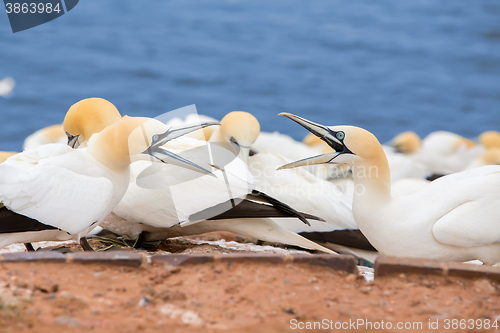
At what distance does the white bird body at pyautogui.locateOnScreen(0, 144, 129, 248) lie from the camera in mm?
3031

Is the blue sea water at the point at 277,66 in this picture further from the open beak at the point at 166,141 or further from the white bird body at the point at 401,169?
the open beak at the point at 166,141

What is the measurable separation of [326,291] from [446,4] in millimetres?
25990

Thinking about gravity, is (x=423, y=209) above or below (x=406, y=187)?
above

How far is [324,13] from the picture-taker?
84.1 feet

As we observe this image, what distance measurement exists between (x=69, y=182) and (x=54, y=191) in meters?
0.10

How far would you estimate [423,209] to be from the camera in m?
3.48

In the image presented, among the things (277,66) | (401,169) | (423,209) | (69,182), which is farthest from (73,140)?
(277,66)

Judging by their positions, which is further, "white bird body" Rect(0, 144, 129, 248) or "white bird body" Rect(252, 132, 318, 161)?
"white bird body" Rect(252, 132, 318, 161)

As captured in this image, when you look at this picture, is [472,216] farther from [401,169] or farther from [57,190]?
[401,169]

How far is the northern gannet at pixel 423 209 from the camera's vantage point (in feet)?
10.8

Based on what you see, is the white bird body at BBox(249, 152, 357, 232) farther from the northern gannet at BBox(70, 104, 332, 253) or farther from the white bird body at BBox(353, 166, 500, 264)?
the white bird body at BBox(353, 166, 500, 264)

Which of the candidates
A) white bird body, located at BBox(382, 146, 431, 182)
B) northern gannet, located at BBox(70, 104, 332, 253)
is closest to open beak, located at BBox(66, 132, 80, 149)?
northern gannet, located at BBox(70, 104, 332, 253)

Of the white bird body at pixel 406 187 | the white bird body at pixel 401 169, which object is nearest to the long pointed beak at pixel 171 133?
the white bird body at pixel 406 187

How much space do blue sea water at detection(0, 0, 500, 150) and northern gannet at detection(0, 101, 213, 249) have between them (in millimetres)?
13888
